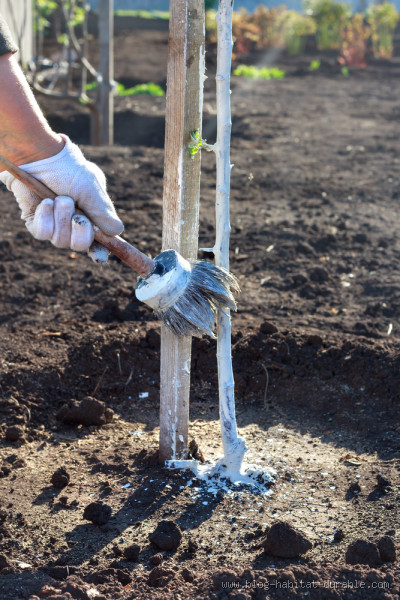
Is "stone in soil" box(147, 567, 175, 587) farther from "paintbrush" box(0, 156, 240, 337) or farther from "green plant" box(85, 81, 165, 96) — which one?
"green plant" box(85, 81, 165, 96)

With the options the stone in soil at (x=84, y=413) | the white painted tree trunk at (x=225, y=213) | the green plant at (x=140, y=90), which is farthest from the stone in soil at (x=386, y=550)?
the green plant at (x=140, y=90)

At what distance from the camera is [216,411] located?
3.63 meters

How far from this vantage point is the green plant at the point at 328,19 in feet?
55.9

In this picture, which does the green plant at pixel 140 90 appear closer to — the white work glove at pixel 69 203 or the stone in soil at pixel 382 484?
the white work glove at pixel 69 203

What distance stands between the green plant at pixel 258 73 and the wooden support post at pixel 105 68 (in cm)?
646

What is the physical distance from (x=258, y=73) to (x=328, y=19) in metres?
4.42

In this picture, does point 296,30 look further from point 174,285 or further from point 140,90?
point 174,285

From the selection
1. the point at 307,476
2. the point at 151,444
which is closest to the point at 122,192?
the point at 151,444

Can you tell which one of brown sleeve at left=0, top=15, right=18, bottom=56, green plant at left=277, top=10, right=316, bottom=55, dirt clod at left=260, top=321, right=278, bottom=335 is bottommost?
dirt clod at left=260, top=321, right=278, bottom=335

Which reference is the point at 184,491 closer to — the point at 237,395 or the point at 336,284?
the point at 237,395

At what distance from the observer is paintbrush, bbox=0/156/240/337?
8.09ft

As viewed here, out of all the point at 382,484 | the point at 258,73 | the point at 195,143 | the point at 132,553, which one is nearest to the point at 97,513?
the point at 132,553

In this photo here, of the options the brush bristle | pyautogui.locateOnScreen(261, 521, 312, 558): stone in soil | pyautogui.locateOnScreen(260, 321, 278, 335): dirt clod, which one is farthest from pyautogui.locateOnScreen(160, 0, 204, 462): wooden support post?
pyautogui.locateOnScreen(260, 321, 278, 335): dirt clod

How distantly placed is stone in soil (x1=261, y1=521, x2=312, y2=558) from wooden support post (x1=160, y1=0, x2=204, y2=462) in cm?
64
